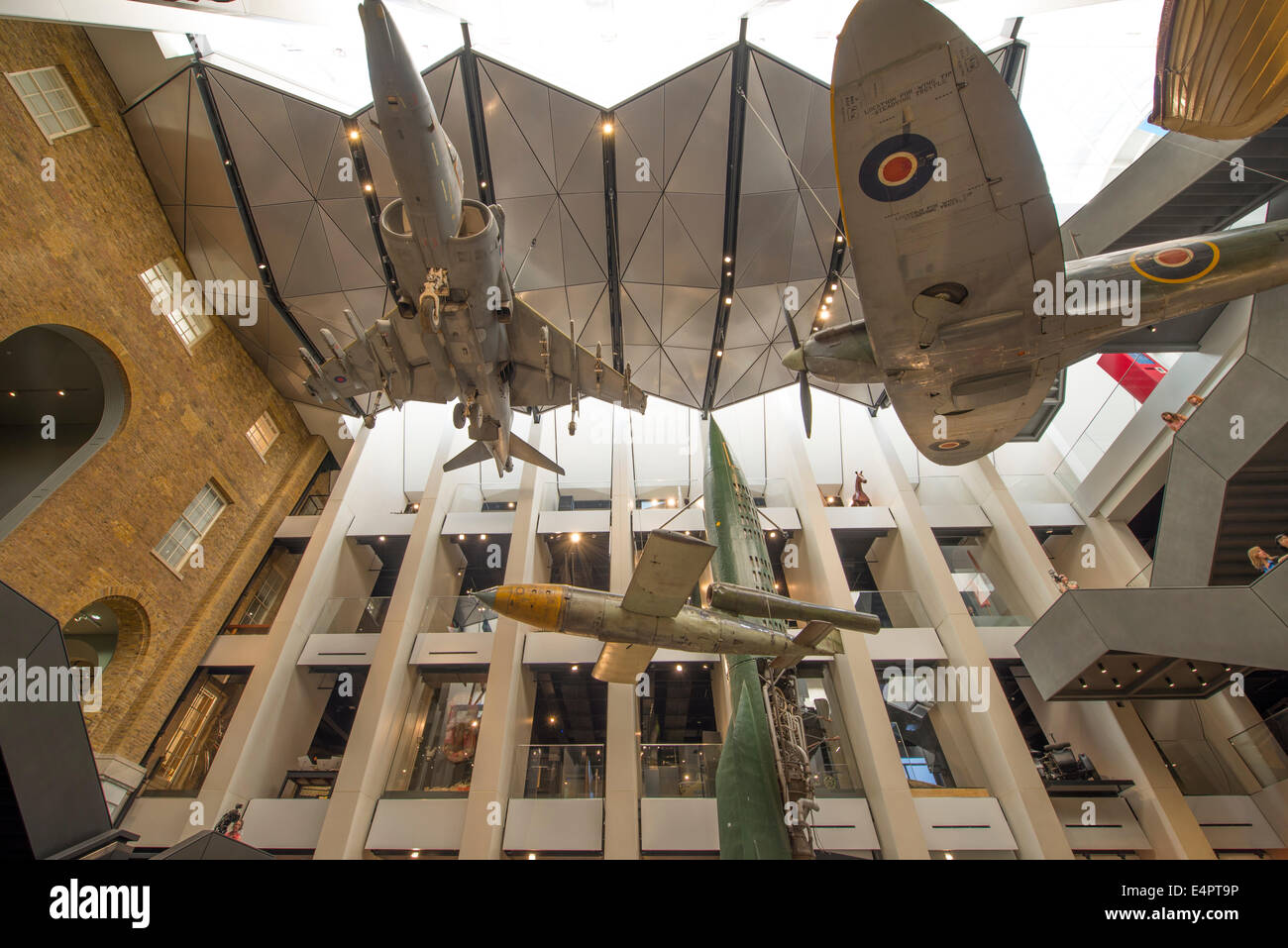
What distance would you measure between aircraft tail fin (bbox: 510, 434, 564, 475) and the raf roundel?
1205cm

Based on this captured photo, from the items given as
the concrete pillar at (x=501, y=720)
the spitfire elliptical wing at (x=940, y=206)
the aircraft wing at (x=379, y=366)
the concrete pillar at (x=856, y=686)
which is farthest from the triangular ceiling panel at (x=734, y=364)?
the spitfire elliptical wing at (x=940, y=206)

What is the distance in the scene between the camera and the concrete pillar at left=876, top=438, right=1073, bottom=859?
37.1ft

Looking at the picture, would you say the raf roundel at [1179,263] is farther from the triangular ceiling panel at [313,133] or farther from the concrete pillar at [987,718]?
the triangular ceiling panel at [313,133]

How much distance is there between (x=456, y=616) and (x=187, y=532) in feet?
25.2

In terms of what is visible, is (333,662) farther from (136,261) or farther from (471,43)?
(471,43)

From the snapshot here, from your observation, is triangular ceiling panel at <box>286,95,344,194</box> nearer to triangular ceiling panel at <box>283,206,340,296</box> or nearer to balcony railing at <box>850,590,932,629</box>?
triangular ceiling panel at <box>283,206,340,296</box>

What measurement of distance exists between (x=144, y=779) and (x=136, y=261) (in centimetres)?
1277

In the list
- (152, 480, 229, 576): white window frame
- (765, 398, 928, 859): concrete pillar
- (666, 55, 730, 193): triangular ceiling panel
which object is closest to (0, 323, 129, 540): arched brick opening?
(152, 480, 229, 576): white window frame

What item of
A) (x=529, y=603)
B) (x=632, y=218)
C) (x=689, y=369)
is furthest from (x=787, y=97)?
(x=529, y=603)

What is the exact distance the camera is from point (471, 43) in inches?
484

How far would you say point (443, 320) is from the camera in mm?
11031

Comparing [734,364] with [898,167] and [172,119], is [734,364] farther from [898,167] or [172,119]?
[172,119]

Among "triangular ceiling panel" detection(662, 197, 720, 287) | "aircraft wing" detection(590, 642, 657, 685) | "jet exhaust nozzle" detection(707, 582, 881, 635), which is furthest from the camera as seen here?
"triangular ceiling panel" detection(662, 197, 720, 287)
